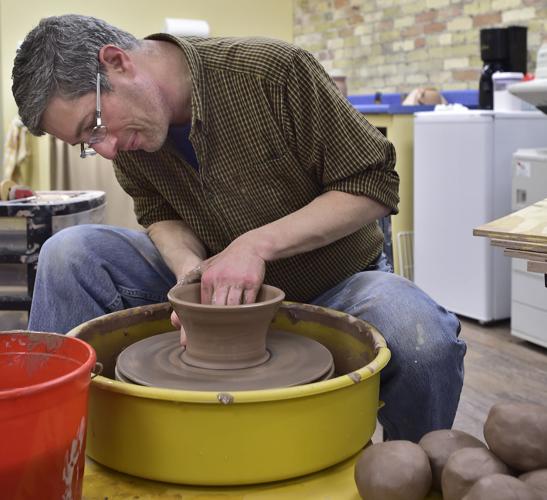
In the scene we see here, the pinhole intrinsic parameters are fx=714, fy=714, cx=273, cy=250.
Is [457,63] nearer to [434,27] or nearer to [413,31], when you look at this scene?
[434,27]

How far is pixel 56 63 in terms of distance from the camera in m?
1.20

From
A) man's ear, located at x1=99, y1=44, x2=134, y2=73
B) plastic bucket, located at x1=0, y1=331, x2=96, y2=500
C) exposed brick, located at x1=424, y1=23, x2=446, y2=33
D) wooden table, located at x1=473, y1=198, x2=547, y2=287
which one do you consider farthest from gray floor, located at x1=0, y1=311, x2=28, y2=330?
exposed brick, located at x1=424, y1=23, x2=446, y2=33

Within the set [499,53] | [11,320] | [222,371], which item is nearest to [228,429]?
[222,371]

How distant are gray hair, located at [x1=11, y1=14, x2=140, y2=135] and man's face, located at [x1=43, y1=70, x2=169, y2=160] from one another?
0.06 feet

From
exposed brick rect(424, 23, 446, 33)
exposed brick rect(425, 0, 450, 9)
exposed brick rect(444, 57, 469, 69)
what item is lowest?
exposed brick rect(444, 57, 469, 69)

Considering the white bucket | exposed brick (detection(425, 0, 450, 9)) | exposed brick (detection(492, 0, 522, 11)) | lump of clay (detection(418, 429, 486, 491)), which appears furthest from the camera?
exposed brick (detection(425, 0, 450, 9))

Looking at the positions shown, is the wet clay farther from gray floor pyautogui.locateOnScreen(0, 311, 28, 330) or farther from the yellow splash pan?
gray floor pyautogui.locateOnScreen(0, 311, 28, 330)

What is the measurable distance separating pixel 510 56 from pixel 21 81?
9.38 feet

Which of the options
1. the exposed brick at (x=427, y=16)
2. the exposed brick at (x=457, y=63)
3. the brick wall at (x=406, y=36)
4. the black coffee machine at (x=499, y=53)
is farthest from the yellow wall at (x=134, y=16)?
the black coffee machine at (x=499, y=53)

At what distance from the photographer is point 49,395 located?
77cm

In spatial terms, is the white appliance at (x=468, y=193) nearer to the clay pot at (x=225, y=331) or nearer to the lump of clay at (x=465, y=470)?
the clay pot at (x=225, y=331)

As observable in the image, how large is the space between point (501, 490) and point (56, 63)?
939 millimetres

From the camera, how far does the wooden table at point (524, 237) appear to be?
3.29 ft

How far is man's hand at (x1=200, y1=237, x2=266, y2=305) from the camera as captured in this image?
44.4 inches
